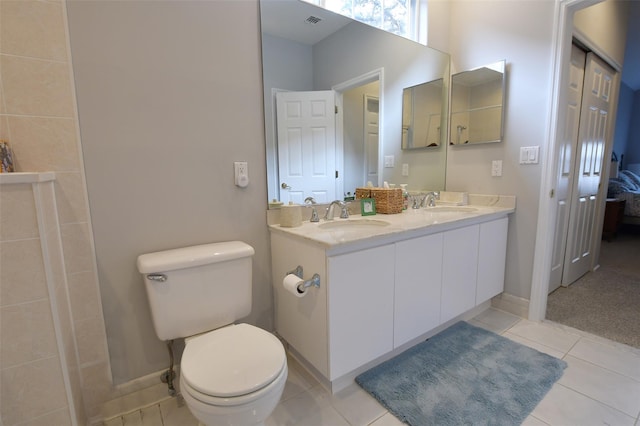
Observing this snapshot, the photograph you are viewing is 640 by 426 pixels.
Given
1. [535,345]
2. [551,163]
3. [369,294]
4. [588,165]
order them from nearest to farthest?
1. [369,294]
2. [535,345]
3. [551,163]
4. [588,165]

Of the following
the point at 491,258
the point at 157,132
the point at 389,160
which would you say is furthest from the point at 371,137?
the point at 157,132

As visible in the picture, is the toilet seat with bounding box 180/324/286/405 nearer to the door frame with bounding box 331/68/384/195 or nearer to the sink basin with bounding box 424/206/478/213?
the door frame with bounding box 331/68/384/195

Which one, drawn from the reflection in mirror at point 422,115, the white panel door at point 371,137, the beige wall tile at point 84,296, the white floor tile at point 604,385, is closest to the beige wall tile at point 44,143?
the beige wall tile at point 84,296

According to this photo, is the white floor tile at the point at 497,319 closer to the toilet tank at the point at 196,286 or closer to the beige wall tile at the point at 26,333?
the toilet tank at the point at 196,286

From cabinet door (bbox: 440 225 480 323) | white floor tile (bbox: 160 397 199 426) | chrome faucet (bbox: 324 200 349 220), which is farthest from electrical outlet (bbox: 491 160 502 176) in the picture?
white floor tile (bbox: 160 397 199 426)

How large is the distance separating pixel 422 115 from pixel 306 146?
1.16 m

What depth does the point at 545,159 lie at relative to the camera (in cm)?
195

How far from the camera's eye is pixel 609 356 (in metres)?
1.70

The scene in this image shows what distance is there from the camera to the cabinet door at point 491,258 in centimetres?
200

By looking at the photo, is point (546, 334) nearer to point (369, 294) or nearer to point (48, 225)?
point (369, 294)

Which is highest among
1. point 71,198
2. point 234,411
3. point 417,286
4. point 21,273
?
point 71,198

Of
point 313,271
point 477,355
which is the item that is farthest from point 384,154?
point 477,355

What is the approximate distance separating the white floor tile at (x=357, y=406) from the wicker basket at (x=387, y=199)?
1.06 m

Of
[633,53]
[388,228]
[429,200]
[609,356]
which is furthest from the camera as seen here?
[633,53]
